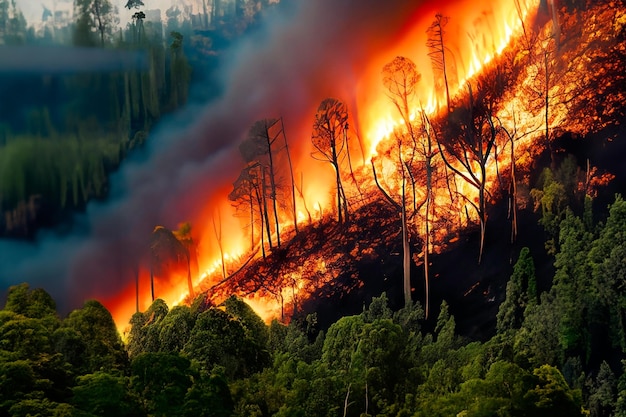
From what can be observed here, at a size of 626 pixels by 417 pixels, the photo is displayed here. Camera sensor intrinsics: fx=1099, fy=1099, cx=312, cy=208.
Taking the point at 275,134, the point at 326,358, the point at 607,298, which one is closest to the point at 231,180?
the point at 275,134

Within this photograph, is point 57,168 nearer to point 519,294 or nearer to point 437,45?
point 437,45

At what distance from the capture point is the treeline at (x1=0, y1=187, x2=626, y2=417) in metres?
20.1

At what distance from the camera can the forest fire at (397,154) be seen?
23969 millimetres

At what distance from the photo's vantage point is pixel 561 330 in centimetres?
2120

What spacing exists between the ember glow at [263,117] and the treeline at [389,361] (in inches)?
90.8

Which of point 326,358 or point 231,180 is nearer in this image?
point 326,358

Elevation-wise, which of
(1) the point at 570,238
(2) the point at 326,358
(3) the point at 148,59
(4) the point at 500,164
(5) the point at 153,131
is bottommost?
(2) the point at 326,358

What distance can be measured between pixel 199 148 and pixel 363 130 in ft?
14.5

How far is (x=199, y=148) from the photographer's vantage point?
91.2ft

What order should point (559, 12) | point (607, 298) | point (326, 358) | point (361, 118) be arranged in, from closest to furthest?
point (607, 298) → point (326, 358) → point (559, 12) → point (361, 118)

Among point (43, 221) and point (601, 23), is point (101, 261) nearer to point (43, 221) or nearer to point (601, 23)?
point (43, 221)

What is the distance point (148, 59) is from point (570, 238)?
1259cm

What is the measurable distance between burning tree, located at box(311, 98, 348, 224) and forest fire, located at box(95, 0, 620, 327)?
28 millimetres

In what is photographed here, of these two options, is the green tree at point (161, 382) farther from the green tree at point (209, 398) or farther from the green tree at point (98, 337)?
the green tree at point (98, 337)
